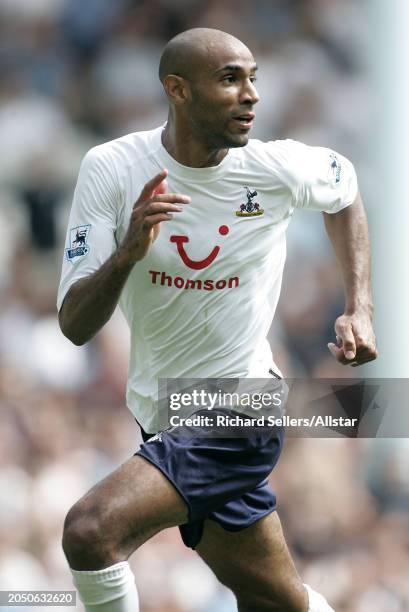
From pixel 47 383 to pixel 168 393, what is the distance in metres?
2.76

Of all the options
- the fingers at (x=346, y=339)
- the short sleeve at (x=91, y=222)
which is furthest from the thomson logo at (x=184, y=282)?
the fingers at (x=346, y=339)

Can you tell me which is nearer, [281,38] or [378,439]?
[378,439]

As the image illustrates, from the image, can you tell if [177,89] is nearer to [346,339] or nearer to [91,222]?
[91,222]

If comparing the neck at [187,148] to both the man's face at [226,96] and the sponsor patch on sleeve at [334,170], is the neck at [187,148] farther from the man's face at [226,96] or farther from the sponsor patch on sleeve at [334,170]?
the sponsor patch on sleeve at [334,170]

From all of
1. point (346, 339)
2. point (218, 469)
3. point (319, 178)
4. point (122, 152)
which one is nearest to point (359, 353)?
point (346, 339)

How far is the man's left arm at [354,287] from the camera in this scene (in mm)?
4566

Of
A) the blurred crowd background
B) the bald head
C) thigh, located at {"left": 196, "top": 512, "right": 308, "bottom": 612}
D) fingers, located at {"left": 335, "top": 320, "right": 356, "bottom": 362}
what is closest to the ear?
the bald head

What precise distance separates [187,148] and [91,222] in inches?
20.9

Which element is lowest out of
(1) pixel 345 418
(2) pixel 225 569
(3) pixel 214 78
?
(2) pixel 225 569

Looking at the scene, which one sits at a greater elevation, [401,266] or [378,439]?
[401,266]

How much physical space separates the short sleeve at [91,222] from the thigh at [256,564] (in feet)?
3.64

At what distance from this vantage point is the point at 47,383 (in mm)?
7508

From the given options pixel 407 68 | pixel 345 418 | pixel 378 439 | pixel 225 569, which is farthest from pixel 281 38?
pixel 225 569

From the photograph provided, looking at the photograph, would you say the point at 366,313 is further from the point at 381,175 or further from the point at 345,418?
the point at 381,175
